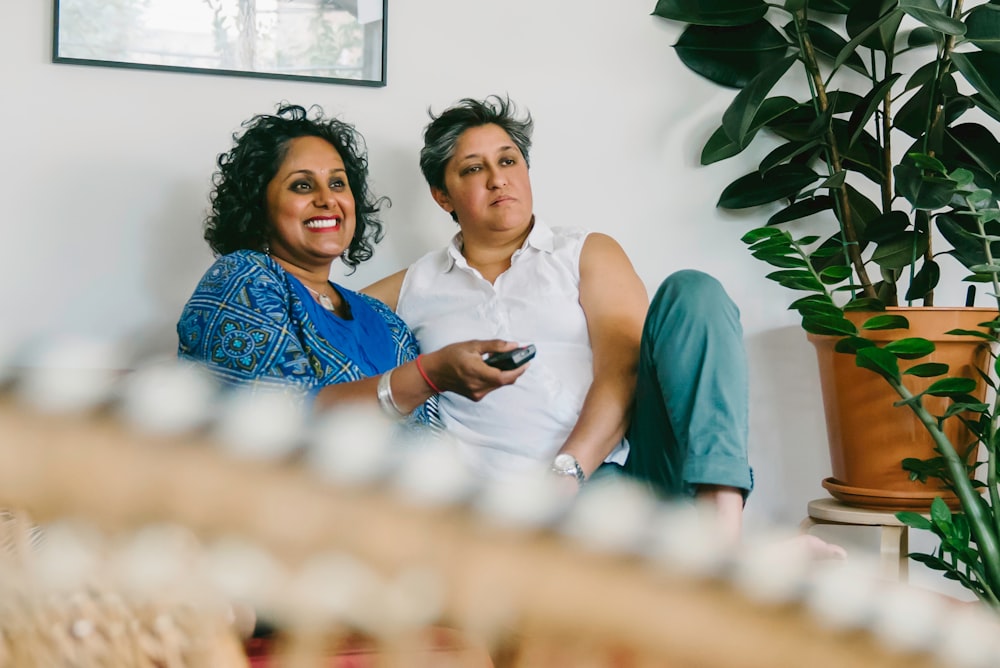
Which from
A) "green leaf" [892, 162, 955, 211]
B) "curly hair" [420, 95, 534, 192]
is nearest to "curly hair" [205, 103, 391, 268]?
"curly hair" [420, 95, 534, 192]

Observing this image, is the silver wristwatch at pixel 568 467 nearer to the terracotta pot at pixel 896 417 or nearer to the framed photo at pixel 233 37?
the terracotta pot at pixel 896 417

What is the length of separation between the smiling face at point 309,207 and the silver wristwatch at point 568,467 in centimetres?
62

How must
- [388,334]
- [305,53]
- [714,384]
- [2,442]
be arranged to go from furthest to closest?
1. [305,53]
2. [388,334]
3. [714,384]
4. [2,442]

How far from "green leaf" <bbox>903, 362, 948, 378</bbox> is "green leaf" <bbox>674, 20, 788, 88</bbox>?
2.91ft

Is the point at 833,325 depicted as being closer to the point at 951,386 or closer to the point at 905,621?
the point at 951,386

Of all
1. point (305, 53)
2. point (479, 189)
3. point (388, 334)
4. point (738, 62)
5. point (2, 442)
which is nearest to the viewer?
point (2, 442)

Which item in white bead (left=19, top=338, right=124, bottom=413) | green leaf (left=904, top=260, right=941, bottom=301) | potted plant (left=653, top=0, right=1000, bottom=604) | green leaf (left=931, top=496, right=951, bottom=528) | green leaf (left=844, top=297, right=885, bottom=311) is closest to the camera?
white bead (left=19, top=338, right=124, bottom=413)

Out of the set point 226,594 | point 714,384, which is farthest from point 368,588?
point 714,384

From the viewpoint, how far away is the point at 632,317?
1992 mm

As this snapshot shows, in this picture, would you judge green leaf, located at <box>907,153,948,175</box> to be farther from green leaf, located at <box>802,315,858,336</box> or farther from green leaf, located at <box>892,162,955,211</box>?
green leaf, located at <box>802,315,858,336</box>

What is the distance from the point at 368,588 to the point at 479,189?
6.44 ft

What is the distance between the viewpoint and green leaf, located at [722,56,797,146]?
222cm

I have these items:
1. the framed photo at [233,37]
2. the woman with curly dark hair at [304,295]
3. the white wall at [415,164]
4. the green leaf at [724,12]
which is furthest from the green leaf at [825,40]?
the woman with curly dark hair at [304,295]

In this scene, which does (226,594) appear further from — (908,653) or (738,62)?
(738,62)
